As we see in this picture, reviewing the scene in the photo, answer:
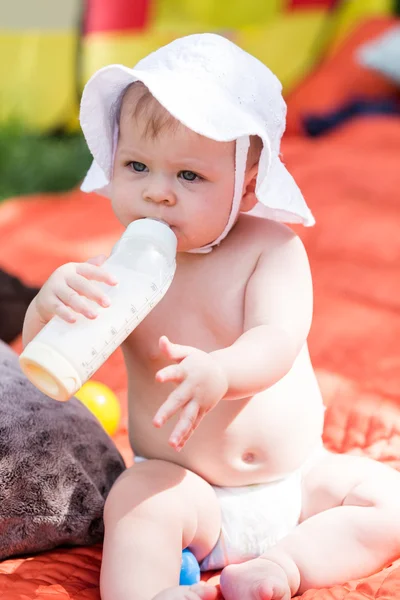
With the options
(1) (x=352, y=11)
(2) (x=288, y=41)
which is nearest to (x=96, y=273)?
(2) (x=288, y=41)

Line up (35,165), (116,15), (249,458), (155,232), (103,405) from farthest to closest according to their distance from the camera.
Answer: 1. (116,15)
2. (35,165)
3. (103,405)
4. (249,458)
5. (155,232)

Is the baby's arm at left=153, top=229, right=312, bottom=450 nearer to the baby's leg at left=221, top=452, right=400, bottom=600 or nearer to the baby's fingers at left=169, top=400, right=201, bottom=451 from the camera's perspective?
the baby's fingers at left=169, top=400, right=201, bottom=451

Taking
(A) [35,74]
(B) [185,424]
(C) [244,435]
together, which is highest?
(B) [185,424]

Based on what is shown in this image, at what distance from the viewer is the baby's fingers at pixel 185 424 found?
2.35 feet

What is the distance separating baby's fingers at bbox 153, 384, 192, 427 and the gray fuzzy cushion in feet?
0.81

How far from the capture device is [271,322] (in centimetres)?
86

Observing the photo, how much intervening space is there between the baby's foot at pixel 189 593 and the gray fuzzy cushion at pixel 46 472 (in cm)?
19

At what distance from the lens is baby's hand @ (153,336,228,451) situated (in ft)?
2.36

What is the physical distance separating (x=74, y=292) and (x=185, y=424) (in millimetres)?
167

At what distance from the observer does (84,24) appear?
2.82 metres

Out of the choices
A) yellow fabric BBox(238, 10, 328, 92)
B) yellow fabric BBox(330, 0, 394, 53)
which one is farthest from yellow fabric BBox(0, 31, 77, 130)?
yellow fabric BBox(330, 0, 394, 53)

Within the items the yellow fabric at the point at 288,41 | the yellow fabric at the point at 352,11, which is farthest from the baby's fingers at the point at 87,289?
the yellow fabric at the point at 352,11

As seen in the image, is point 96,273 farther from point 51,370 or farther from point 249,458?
point 249,458

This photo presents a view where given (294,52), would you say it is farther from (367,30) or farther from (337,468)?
(337,468)
